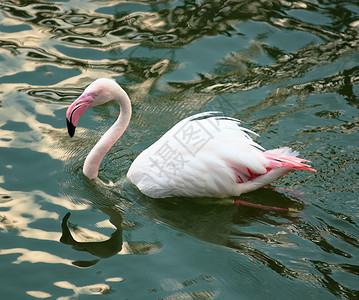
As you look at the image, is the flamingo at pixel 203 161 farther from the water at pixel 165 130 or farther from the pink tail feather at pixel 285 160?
the water at pixel 165 130

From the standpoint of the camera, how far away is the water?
4.36 meters

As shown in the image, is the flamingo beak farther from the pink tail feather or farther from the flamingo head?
the pink tail feather

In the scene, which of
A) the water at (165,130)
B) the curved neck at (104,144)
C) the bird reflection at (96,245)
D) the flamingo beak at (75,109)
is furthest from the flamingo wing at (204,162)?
the flamingo beak at (75,109)

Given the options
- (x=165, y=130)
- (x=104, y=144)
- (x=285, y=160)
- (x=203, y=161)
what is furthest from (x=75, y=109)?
(x=285, y=160)

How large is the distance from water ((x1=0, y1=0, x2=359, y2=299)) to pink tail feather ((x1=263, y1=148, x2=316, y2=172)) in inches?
13.7

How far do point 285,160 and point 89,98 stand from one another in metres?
1.96

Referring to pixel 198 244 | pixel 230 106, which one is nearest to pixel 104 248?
pixel 198 244

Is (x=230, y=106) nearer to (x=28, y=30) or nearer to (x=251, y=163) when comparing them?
(x=251, y=163)

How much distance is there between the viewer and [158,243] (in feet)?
15.4

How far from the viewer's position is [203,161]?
507cm

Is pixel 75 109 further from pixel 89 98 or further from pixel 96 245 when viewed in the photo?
pixel 96 245

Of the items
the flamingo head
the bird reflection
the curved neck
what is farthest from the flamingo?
the bird reflection

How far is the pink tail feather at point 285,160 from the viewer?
5.11 m

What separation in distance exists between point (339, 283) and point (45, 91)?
436 centimetres
